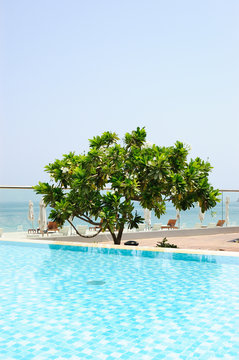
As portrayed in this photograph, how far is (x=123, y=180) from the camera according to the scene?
405 inches

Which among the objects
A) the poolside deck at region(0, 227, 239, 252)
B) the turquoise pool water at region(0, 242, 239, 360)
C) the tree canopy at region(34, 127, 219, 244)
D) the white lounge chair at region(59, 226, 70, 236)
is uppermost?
the tree canopy at region(34, 127, 219, 244)

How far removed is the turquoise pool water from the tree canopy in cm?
123

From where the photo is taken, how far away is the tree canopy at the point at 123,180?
10000 millimetres

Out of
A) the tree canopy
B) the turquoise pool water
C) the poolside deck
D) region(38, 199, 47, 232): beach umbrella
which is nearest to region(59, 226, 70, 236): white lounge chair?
the poolside deck

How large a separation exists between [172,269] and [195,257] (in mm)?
927

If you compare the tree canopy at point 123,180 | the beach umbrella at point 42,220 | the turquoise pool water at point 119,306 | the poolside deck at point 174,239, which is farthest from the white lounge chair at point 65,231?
the turquoise pool water at point 119,306

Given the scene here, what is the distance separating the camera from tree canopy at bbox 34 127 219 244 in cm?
1000

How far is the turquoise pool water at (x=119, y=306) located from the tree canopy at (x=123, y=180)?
1228mm

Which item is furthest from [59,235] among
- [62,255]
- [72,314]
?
[72,314]

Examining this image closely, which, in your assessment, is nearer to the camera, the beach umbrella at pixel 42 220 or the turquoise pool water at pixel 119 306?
the turquoise pool water at pixel 119 306

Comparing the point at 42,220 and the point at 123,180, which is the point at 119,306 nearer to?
the point at 123,180

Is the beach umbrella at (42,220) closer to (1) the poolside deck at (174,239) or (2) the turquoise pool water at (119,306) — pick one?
(1) the poolside deck at (174,239)

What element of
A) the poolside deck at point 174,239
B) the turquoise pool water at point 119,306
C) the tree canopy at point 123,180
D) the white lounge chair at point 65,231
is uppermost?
the tree canopy at point 123,180

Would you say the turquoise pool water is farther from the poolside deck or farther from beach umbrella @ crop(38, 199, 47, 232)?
beach umbrella @ crop(38, 199, 47, 232)
